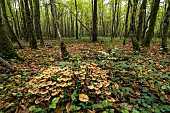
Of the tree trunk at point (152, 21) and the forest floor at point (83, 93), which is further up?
the tree trunk at point (152, 21)

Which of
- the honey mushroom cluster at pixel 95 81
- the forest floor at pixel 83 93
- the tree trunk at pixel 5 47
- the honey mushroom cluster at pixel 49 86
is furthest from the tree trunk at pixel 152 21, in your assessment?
the tree trunk at pixel 5 47

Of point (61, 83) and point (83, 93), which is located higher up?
point (61, 83)

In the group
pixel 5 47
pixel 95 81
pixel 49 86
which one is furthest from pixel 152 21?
pixel 5 47

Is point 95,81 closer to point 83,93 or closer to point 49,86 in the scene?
point 83,93

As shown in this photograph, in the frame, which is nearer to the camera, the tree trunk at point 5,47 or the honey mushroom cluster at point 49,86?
the honey mushroom cluster at point 49,86

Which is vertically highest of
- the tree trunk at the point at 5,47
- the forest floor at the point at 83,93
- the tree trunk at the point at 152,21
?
the tree trunk at the point at 152,21

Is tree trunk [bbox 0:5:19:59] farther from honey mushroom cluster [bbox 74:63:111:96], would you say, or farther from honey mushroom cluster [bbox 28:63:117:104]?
honey mushroom cluster [bbox 74:63:111:96]

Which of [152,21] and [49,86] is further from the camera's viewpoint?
[152,21]

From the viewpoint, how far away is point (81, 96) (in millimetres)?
2656

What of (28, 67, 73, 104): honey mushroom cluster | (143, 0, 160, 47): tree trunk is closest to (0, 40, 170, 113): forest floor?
(28, 67, 73, 104): honey mushroom cluster

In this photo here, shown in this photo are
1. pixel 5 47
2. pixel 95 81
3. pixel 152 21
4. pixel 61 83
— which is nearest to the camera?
pixel 61 83

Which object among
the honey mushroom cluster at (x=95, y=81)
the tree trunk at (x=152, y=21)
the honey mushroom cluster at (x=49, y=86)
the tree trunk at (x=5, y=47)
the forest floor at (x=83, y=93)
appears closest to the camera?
the forest floor at (x=83, y=93)

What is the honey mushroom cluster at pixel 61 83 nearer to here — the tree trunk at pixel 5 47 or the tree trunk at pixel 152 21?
the tree trunk at pixel 5 47

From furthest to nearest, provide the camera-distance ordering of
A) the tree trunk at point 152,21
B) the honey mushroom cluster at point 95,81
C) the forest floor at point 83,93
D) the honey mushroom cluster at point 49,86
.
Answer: the tree trunk at point 152,21 < the honey mushroom cluster at point 95,81 < the honey mushroom cluster at point 49,86 < the forest floor at point 83,93
